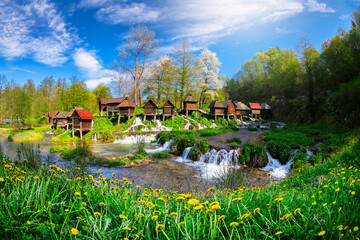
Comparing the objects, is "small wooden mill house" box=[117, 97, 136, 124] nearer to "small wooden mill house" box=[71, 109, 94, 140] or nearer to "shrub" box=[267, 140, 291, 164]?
"small wooden mill house" box=[71, 109, 94, 140]

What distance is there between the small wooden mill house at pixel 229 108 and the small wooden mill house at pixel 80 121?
81.2ft

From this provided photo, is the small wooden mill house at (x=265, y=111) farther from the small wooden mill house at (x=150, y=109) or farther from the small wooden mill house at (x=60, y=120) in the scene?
the small wooden mill house at (x=60, y=120)

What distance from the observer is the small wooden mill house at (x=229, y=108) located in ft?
121

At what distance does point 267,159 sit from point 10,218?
12.7 metres

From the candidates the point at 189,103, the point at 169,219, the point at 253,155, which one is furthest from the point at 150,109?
the point at 169,219

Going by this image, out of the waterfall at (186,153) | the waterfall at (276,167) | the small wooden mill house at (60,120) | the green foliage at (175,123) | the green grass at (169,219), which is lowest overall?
the waterfall at (276,167)

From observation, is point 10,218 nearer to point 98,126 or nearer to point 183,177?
point 183,177

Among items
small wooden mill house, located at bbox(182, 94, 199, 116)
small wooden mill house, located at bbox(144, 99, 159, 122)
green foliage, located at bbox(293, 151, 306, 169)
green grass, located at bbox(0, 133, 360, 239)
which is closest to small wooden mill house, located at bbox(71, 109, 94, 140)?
small wooden mill house, located at bbox(144, 99, 159, 122)

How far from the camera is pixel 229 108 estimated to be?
123ft

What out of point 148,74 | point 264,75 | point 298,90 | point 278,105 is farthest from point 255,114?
point 148,74

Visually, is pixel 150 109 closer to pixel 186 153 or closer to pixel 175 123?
pixel 175 123

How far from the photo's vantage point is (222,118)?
120ft

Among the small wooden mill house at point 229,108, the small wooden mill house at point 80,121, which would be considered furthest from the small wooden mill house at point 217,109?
the small wooden mill house at point 80,121

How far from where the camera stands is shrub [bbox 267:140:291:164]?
1209cm
